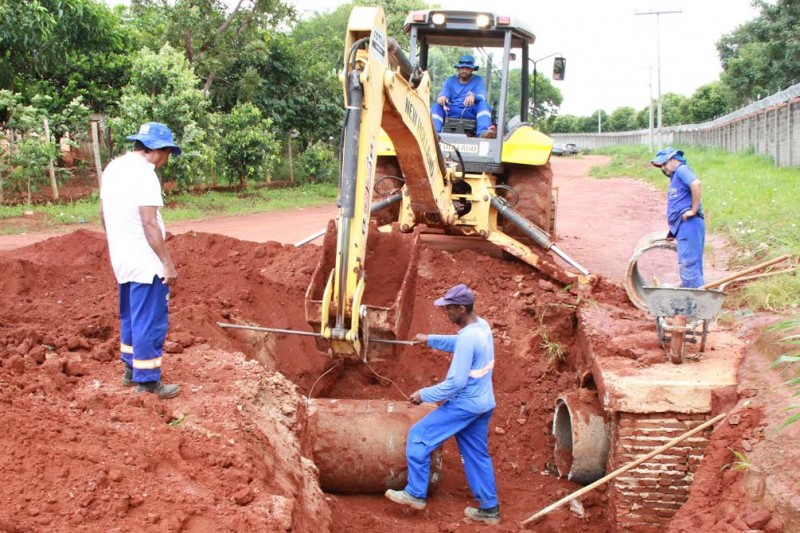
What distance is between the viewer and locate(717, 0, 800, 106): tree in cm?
3297

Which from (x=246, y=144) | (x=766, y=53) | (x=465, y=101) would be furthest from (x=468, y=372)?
(x=766, y=53)

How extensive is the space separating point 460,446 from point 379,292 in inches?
60.8

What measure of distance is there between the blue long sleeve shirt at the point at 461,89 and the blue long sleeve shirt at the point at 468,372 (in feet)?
14.2

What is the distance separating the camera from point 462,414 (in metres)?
5.50

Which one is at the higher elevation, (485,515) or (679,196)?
(679,196)

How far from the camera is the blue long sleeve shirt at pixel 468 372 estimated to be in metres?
5.39

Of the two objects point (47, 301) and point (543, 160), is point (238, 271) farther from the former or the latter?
point (543, 160)

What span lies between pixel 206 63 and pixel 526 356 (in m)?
13.9

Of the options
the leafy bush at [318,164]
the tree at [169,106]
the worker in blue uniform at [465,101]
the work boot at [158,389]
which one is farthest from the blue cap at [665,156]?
the leafy bush at [318,164]

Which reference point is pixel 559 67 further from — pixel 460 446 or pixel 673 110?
pixel 673 110

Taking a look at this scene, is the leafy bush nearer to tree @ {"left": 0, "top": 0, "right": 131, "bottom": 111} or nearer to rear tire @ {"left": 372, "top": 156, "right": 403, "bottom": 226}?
tree @ {"left": 0, "top": 0, "right": 131, "bottom": 111}

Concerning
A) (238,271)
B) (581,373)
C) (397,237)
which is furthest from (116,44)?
(581,373)

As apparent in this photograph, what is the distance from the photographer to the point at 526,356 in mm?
7574

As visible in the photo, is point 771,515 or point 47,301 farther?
point 47,301
